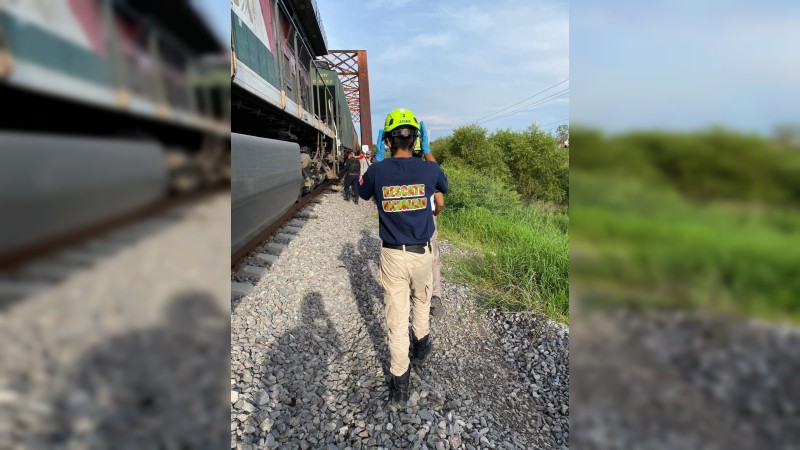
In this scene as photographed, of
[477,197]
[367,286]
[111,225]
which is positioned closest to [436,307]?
[367,286]

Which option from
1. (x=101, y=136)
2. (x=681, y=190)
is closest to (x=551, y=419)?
(x=681, y=190)

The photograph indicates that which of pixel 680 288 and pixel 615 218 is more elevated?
pixel 615 218

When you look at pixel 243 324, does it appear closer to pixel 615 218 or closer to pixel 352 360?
pixel 352 360

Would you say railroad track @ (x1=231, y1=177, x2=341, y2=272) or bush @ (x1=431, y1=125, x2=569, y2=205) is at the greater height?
bush @ (x1=431, y1=125, x2=569, y2=205)

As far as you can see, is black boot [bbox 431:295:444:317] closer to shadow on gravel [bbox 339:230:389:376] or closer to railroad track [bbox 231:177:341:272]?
shadow on gravel [bbox 339:230:389:376]

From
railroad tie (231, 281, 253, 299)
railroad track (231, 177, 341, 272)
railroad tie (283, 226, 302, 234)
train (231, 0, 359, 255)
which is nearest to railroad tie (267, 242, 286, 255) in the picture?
railroad track (231, 177, 341, 272)

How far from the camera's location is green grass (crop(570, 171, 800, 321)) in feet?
2.17

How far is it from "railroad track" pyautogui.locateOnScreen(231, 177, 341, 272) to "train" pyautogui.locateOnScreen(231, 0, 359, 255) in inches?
18.3

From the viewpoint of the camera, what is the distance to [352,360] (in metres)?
3.58

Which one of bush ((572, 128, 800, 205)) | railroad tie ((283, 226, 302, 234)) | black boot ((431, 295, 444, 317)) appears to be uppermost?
bush ((572, 128, 800, 205))

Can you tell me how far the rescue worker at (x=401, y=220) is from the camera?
3.00 metres

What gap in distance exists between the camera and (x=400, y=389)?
2996 millimetres

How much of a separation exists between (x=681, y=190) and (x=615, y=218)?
0.13 m

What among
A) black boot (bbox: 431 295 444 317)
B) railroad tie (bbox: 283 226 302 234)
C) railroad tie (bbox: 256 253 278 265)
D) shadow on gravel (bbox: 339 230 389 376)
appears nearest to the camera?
shadow on gravel (bbox: 339 230 389 376)
